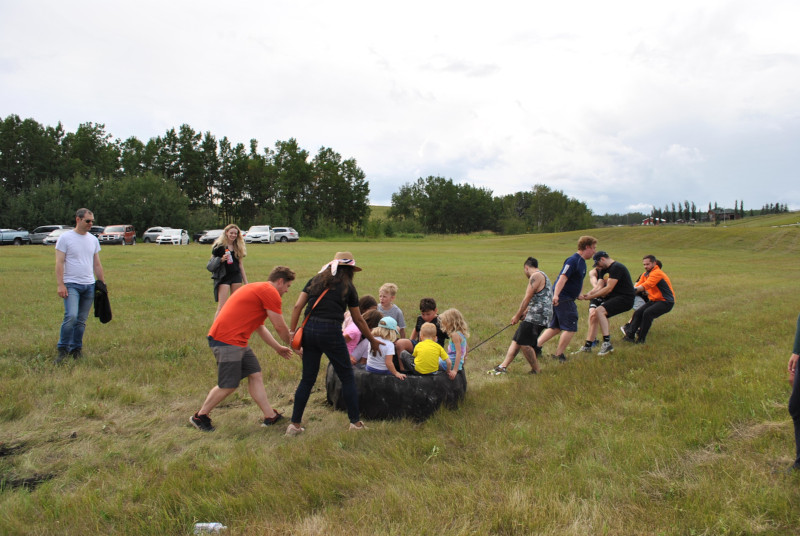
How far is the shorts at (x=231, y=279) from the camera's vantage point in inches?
321

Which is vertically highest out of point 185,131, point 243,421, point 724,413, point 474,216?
point 185,131

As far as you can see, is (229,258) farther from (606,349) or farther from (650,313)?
(650,313)

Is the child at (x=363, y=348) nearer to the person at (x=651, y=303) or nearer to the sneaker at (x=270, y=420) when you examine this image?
the sneaker at (x=270, y=420)

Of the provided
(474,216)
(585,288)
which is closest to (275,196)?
(474,216)

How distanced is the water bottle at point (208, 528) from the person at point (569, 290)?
19.2 feet

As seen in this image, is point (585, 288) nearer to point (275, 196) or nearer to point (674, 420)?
point (674, 420)

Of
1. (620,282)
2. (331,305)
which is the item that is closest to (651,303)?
(620,282)

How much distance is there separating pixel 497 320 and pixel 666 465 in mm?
7419

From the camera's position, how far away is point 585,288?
18.1 m

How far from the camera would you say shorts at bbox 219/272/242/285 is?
816 cm

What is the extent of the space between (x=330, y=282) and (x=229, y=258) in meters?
3.76

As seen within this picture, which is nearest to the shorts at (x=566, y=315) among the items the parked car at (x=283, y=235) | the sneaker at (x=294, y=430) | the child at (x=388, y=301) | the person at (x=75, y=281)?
the child at (x=388, y=301)

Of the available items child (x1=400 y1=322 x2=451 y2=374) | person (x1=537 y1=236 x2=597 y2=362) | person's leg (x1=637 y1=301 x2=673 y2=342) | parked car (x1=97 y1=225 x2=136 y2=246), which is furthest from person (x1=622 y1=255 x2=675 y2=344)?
parked car (x1=97 y1=225 x2=136 y2=246)

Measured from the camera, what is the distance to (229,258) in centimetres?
796
